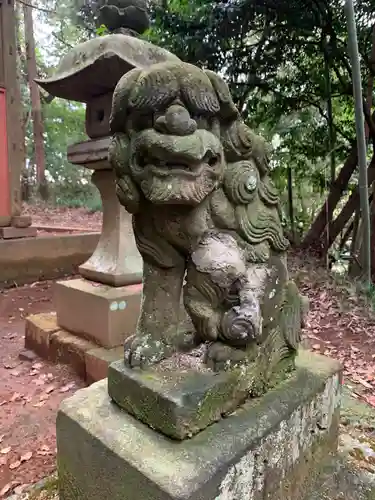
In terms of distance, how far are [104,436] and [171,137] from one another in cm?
95

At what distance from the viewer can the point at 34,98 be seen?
10.7 metres

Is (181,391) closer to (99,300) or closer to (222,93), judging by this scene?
(222,93)

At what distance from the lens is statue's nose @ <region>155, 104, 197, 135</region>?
118 cm

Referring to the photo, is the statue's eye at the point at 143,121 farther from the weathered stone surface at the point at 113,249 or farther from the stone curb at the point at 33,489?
the weathered stone surface at the point at 113,249

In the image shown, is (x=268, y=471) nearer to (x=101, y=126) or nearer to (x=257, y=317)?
(x=257, y=317)

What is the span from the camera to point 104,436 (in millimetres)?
1298

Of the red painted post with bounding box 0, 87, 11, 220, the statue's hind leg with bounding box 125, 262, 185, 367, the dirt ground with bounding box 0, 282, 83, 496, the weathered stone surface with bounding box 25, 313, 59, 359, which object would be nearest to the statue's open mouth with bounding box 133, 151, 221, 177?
the statue's hind leg with bounding box 125, 262, 185, 367

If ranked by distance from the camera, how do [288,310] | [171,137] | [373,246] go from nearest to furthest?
[171,137], [288,310], [373,246]

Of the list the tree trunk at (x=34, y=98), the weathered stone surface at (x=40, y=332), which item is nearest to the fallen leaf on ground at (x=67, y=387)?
the weathered stone surface at (x=40, y=332)

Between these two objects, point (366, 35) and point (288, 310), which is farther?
point (366, 35)

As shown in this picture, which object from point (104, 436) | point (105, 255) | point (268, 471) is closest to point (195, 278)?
point (104, 436)

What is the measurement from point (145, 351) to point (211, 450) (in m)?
0.39

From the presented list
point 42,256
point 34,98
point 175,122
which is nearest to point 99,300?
point 175,122

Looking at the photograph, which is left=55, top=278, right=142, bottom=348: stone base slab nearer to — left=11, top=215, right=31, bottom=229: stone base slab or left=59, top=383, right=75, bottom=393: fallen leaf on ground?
left=59, top=383, right=75, bottom=393: fallen leaf on ground
